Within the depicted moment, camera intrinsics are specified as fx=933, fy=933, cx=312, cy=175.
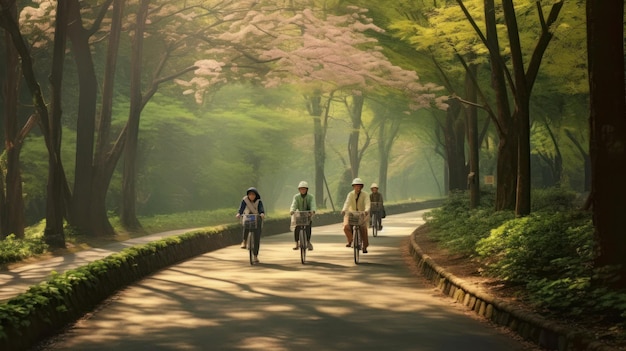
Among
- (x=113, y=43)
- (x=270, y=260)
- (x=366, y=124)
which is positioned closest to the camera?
(x=270, y=260)

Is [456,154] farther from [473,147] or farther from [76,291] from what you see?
[76,291]

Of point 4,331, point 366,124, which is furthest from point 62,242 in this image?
point 366,124

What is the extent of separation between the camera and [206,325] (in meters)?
11.6

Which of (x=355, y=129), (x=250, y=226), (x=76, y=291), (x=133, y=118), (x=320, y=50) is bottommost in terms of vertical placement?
(x=76, y=291)

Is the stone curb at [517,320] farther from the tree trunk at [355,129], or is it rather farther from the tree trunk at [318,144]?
the tree trunk at [355,129]

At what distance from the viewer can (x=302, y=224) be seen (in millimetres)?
21641

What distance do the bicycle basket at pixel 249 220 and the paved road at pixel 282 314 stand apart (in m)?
1.18

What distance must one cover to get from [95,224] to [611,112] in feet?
72.8

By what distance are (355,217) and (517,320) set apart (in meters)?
10.8

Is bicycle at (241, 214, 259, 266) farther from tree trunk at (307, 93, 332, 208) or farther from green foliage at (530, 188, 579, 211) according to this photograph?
tree trunk at (307, 93, 332, 208)

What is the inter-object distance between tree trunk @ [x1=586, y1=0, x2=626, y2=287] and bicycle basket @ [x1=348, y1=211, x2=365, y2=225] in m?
10.1

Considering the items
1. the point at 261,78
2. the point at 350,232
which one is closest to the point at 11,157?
the point at 261,78

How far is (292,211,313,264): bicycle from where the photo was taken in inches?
848

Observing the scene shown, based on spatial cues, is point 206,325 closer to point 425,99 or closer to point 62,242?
point 62,242
